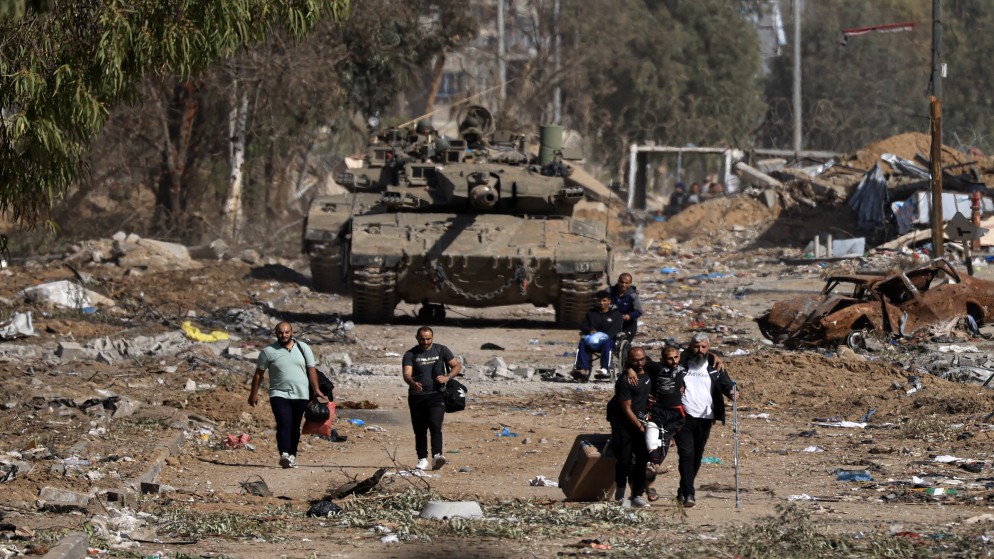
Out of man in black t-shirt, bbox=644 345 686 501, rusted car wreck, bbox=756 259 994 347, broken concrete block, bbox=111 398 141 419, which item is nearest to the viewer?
man in black t-shirt, bbox=644 345 686 501

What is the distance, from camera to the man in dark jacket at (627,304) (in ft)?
50.2

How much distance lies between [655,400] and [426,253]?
973 centimetres

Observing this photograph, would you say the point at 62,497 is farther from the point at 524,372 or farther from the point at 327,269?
the point at 327,269

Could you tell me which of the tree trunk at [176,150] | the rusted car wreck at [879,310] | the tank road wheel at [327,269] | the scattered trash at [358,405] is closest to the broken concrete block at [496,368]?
the scattered trash at [358,405]

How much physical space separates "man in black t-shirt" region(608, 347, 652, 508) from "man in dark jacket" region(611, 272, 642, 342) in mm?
5771

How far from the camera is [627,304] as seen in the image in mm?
15320

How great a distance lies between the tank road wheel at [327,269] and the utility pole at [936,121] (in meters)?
8.90

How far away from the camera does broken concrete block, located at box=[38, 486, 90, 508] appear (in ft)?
29.6

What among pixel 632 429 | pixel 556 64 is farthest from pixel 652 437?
pixel 556 64

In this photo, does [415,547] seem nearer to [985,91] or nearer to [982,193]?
[982,193]

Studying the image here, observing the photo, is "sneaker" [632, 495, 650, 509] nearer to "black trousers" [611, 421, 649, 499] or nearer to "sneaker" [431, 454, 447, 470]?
"black trousers" [611, 421, 649, 499]

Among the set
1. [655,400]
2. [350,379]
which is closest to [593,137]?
[350,379]

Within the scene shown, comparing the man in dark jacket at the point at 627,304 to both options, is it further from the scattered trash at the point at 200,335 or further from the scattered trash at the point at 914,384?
the scattered trash at the point at 200,335

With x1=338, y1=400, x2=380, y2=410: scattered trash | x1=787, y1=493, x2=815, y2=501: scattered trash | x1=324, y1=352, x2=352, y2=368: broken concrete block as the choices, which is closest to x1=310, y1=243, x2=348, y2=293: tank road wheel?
x1=324, y1=352, x2=352, y2=368: broken concrete block
